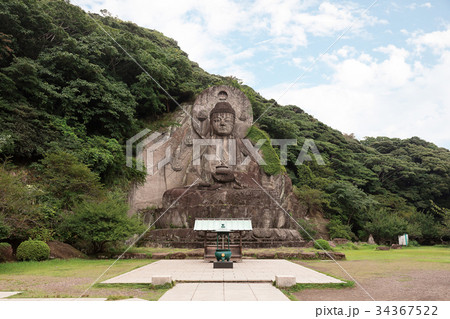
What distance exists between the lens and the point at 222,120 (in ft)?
70.1

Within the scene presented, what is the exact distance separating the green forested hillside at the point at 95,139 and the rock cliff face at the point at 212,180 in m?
2.07

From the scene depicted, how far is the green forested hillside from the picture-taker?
50.1 feet

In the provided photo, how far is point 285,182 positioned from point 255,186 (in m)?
5.47

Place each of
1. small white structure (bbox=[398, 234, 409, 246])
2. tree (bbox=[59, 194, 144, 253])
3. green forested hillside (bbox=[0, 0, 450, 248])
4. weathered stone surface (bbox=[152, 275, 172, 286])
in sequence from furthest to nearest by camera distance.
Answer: small white structure (bbox=[398, 234, 409, 246]), green forested hillside (bbox=[0, 0, 450, 248]), tree (bbox=[59, 194, 144, 253]), weathered stone surface (bbox=[152, 275, 172, 286])

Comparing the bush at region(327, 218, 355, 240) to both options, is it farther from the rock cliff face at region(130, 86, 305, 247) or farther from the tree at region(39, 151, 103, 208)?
the tree at region(39, 151, 103, 208)

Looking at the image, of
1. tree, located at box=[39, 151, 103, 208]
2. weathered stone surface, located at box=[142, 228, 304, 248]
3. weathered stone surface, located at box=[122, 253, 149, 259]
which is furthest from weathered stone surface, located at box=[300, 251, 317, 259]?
tree, located at box=[39, 151, 103, 208]

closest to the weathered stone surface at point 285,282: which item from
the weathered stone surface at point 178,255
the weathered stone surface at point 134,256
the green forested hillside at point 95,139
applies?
the weathered stone surface at point 178,255

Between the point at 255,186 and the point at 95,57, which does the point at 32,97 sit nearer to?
the point at 95,57

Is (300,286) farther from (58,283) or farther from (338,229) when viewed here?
(338,229)

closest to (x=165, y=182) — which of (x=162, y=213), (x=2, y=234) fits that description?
(x=162, y=213)

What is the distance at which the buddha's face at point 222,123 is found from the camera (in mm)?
21391

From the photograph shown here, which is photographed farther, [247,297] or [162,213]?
[162,213]

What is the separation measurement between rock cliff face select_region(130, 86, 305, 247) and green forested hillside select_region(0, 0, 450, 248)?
2.07 metres

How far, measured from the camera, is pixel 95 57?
2256cm
